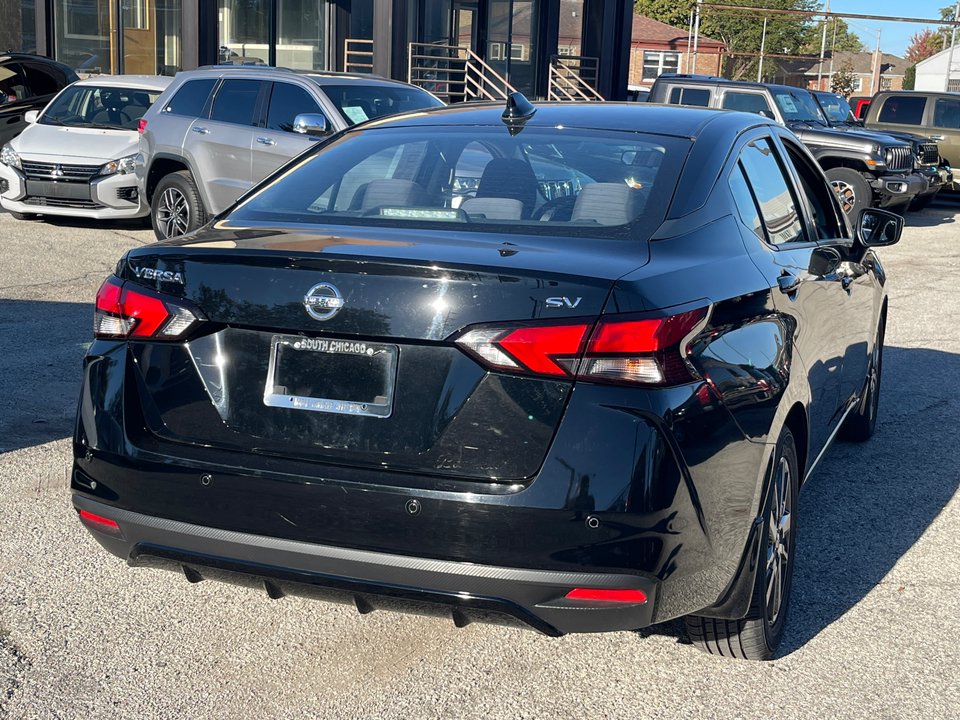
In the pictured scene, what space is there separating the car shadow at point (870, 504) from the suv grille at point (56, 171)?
9.30m

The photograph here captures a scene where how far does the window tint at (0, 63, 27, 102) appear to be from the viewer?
16688 mm

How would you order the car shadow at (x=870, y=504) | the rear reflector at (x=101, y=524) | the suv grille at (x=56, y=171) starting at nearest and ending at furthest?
the rear reflector at (x=101, y=524) < the car shadow at (x=870, y=504) < the suv grille at (x=56, y=171)

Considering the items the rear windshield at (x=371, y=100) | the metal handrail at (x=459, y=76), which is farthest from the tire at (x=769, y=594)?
the metal handrail at (x=459, y=76)

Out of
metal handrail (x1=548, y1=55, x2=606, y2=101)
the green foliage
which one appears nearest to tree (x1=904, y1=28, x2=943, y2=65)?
the green foliage

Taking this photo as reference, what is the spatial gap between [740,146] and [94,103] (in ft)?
39.1

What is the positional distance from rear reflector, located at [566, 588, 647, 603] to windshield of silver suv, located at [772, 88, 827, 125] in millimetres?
14952

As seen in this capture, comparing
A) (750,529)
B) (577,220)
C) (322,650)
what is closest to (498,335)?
(577,220)

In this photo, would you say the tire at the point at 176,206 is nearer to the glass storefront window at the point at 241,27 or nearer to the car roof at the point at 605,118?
the car roof at the point at 605,118

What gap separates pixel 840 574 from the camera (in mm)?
4184

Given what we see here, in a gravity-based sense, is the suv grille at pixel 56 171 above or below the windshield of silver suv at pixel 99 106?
below

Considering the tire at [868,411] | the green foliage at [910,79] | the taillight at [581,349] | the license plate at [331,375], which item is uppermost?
the green foliage at [910,79]

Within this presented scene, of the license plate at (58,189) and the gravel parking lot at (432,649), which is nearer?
the gravel parking lot at (432,649)

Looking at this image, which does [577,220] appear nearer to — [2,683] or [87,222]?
[2,683]

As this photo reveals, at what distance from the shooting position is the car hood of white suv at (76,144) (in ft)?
42.2
